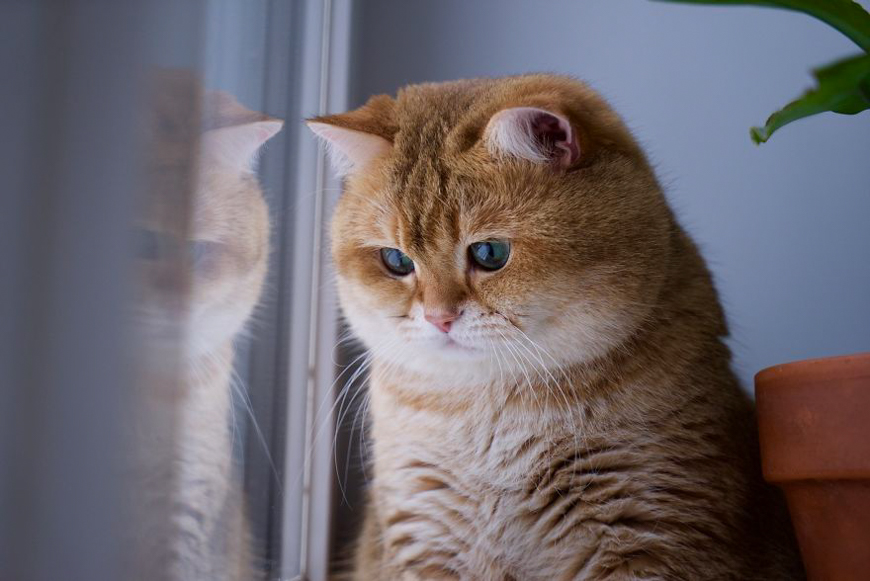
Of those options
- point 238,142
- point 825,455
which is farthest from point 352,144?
point 825,455

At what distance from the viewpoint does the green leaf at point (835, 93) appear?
0.91m

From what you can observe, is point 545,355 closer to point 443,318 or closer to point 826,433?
point 443,318

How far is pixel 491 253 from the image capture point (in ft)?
4.01

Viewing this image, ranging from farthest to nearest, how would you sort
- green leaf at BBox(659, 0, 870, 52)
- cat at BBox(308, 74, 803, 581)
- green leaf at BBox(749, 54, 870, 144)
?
1. cat at BBox(308, 74, 803, 581)
2. green leaf at BBox(659, 0, 870, 52)
3. green leaf at BBox(749, 54, 870, 144)

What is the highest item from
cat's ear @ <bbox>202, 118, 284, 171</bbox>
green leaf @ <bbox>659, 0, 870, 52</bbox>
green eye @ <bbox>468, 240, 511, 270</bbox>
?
green leaf @ <bbox>659, 0, 870, 52</bbox>

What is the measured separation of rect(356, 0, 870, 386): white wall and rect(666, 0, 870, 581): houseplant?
58 cm

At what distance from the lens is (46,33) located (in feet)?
2.48

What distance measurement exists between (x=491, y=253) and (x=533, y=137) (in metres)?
0.18

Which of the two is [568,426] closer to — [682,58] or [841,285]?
[841,285]

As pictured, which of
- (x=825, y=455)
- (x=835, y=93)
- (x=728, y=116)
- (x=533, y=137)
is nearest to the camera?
(x=835, y=93)

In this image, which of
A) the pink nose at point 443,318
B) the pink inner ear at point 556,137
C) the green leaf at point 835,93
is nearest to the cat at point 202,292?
the pink nose at point 443,318

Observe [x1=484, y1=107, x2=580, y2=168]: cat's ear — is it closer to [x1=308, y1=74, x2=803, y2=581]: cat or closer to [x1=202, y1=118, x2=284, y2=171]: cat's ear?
[x1=308, y1=74, x2=803, y2=581]: cat

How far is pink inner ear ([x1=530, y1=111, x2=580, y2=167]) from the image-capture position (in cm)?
118

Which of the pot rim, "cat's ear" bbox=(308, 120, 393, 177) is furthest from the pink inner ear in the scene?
the pot rim
